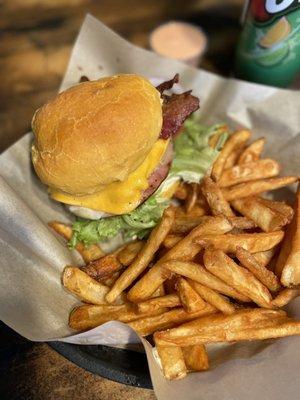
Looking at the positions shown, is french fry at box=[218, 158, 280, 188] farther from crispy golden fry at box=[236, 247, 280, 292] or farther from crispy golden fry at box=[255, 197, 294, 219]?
crispy golden fry at box=[236, 247, 280, 292]

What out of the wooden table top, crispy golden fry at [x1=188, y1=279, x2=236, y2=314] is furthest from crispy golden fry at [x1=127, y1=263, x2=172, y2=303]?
the wooden table top

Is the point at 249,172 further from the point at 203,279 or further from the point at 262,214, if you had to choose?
the point at 203,279

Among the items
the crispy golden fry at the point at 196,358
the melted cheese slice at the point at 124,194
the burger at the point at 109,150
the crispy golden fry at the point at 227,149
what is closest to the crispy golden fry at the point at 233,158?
the crispy golden fry at the point at 227,149

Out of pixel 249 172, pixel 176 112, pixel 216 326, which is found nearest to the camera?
pixel 216 326

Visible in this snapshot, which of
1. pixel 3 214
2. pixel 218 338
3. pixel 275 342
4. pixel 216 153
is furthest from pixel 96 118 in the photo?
pixel 275 342

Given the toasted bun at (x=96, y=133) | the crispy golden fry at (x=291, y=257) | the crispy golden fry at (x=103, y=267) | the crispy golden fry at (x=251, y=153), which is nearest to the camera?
the crispy golden fry at (x=291, y=257)

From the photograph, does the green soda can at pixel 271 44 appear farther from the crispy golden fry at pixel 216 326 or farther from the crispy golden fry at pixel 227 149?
the crispy golden fry at pixel 216 326

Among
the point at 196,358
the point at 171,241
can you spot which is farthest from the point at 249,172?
the point at 196,358
